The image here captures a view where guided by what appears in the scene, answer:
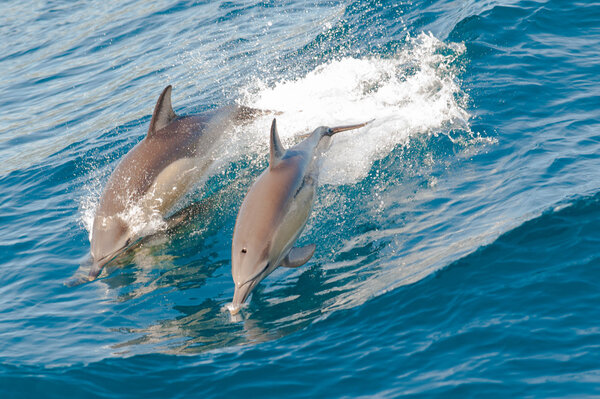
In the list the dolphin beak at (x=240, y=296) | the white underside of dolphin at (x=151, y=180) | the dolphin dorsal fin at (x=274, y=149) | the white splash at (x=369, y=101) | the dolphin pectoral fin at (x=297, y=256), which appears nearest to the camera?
the dolphin beak at (x=240, y=296)

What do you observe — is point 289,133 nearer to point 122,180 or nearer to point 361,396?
point 122,180

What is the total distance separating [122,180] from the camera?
9.14 meters

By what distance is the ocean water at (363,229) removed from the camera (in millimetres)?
5719

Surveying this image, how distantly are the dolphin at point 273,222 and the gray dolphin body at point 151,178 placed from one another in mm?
2299

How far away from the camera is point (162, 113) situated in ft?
31.1

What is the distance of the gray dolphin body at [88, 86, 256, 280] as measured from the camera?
8945 mm

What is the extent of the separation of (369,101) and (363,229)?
4.01 m

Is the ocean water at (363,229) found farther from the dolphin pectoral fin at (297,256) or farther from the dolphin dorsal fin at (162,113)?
the dolphin dorsal fin at (162,113)

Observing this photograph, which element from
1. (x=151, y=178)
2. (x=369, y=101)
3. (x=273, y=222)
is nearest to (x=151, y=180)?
(x=151, y=178)

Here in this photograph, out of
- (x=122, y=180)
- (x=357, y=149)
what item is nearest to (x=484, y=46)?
(x=357, y=149)

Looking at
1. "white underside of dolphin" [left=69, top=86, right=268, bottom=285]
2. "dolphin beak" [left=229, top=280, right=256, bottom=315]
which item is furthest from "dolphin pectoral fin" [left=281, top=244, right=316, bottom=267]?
"white underside of dolphin" [left=69, top=86, right=268, bottom=285]

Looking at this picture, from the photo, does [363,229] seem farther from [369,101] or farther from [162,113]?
[369,101]

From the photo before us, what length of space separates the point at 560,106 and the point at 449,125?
182cm

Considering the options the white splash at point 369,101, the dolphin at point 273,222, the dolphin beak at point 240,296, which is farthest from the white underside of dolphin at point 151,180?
the dolphin beak at point 240,296
